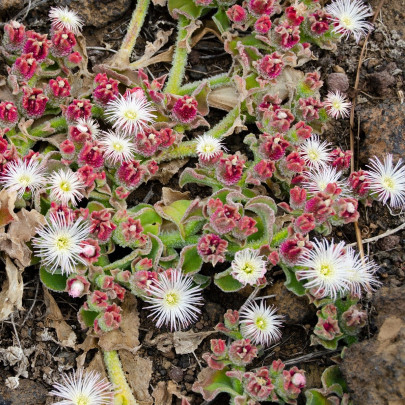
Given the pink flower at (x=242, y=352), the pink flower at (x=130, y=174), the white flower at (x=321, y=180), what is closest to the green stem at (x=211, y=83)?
the pink flower at (x=130, y=174)

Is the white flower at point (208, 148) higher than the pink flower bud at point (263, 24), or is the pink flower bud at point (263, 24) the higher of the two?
the pink flower bud at point (263, 24)

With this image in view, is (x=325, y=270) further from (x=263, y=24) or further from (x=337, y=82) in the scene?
(x=263, y=24)

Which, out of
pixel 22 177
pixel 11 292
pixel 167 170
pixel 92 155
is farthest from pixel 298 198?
pixel 11 292

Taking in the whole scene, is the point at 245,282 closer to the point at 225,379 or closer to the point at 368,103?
the point at 225,379

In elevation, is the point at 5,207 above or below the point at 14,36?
below

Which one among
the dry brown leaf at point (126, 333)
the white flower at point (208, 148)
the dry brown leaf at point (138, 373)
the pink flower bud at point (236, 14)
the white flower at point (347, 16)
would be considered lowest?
the dry brown leaf at point (138, 373)

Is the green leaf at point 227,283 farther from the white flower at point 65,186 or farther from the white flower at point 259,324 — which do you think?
the white flower at point 65,186
